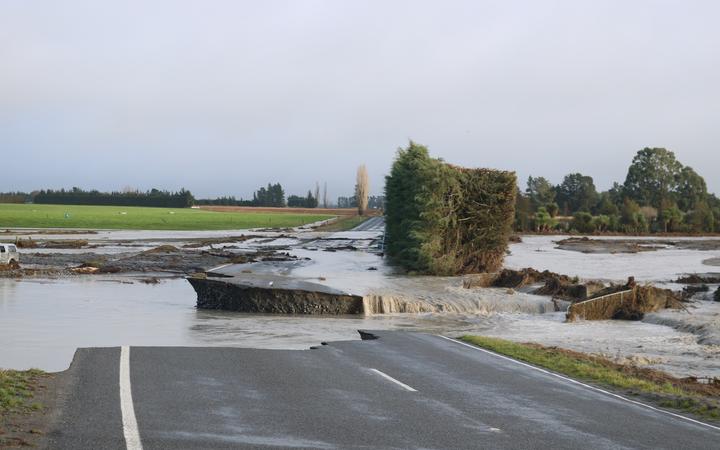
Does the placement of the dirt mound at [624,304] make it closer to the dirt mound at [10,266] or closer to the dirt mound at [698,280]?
the dirt mound at [698,280]

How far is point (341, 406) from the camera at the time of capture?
10930mm

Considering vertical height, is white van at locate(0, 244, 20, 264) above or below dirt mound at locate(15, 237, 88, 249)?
above

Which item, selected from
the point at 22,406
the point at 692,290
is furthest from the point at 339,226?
the point at 22,406

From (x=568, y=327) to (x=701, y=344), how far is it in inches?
165

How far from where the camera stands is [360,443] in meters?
8.95

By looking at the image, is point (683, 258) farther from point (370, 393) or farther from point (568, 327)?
point (370, 393)

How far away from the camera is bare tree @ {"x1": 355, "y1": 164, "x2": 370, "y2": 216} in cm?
17725

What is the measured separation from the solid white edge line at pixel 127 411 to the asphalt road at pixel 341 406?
0.21ft

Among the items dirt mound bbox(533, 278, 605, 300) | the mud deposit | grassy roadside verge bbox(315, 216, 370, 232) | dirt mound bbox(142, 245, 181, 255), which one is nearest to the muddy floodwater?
dirt mound bbox(533, 278, 605, 300)

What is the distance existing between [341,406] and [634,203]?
345ft

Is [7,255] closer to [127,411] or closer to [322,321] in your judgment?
[322,321]

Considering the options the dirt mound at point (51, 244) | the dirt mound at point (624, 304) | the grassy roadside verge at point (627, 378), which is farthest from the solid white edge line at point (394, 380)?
the dirt mound at point (51, 244)

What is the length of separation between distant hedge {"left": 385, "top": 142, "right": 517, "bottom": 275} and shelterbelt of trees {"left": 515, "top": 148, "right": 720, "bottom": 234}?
6488cm

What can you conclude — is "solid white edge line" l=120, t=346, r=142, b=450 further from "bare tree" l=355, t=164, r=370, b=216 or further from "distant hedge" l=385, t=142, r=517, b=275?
"bare tree" l=355, t=164, r=370, b=216
